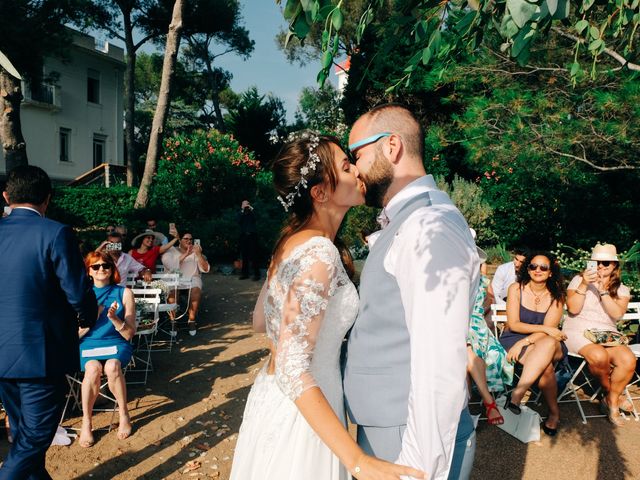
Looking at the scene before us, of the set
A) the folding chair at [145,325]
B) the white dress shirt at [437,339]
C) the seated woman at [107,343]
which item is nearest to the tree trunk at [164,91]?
the folding chair at [145,325]

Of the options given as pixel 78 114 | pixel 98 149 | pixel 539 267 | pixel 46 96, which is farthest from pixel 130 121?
pixel 539 267

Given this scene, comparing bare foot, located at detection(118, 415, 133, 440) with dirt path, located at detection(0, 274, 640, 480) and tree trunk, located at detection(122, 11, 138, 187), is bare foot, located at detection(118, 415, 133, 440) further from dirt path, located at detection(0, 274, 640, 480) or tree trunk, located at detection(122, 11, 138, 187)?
tree trunk, located at detection(122, 11, 138, 187)

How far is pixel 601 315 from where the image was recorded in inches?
203

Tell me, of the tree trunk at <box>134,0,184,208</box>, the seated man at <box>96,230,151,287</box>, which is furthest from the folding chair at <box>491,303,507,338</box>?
the tree trunk at <box>134,0,184,208</box>

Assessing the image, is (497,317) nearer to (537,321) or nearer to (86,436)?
(537,321)

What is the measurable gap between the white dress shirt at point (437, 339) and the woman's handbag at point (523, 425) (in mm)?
3462

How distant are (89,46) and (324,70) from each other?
2760 cm

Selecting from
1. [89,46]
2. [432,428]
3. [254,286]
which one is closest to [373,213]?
[254,286]

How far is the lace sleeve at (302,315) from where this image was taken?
1.57 metres

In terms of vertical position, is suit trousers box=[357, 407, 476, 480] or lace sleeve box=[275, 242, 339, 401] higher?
lace sleeve box=[275, 242, 339, 401]

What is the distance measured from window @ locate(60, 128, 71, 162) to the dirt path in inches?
907

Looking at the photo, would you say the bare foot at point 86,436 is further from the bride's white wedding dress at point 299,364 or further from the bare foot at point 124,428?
the bride's white wedding dress at point 299,364

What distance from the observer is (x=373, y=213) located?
14.3m

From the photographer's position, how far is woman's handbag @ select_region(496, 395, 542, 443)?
4.29 m
